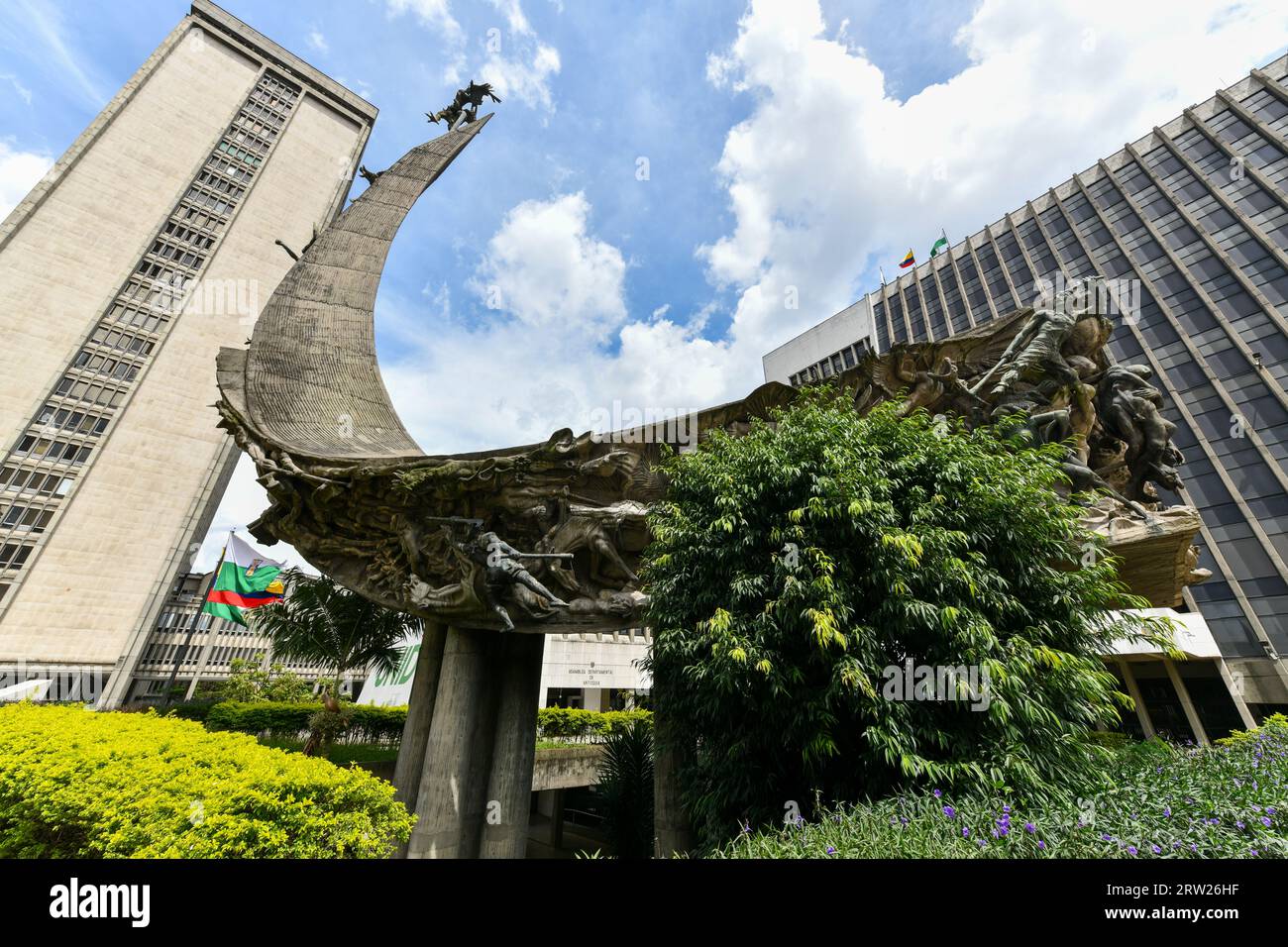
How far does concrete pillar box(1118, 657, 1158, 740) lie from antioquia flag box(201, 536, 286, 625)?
40363 millimetres

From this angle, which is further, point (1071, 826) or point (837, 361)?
point (837, 361)

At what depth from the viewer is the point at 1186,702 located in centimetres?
2842

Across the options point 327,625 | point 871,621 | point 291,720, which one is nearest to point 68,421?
point 291,720

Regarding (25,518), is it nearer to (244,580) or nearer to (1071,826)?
(244,580)

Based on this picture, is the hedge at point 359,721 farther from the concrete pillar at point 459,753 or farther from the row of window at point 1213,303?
the row of window at point 1213,303

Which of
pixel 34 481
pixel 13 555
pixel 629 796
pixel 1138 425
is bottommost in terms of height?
pixel 629 796

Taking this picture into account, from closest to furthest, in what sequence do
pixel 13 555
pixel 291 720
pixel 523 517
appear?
pixel 523 517 < pixel 291 720 < pixel 13 555

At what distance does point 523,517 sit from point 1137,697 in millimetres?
38087

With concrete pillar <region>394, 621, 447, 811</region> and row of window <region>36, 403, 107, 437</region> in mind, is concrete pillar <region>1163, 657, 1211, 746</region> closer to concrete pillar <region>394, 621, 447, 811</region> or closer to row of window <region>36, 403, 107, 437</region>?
concrete pillar <region>394, 621, 447, 811</region>

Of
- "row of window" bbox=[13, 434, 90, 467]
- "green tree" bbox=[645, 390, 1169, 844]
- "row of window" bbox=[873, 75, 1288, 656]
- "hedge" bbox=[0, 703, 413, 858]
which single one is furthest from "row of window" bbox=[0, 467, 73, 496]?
"row of window" bbox=[873, 75, 1288, 656]

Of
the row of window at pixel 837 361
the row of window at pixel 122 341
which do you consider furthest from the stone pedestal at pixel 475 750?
the row of window at pixel 837 361

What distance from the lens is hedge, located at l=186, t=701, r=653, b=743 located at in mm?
16625
